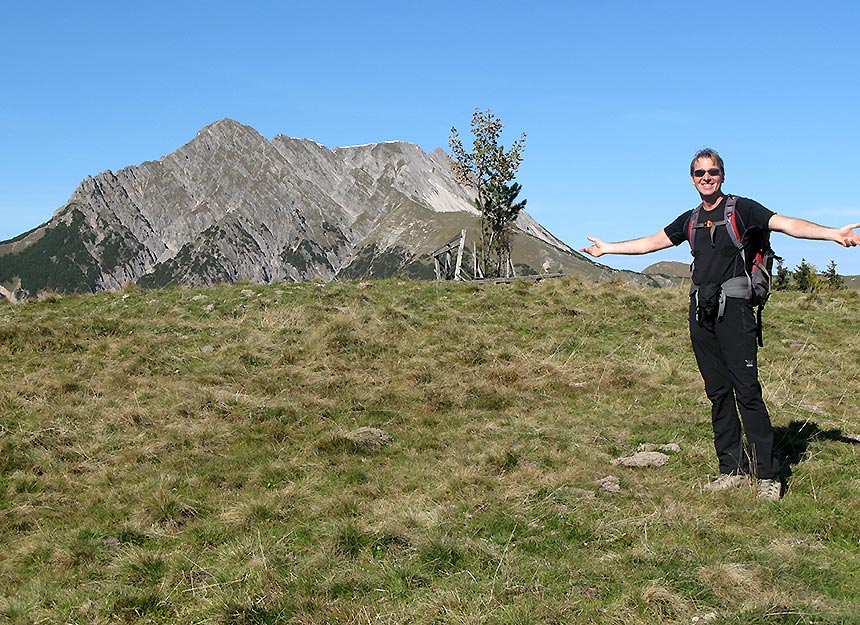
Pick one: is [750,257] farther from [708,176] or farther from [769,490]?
[769,490]

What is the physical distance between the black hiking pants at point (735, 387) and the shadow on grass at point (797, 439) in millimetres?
729

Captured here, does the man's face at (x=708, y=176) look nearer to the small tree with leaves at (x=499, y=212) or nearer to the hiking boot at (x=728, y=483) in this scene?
the hiking boot at (x=728, y=483)

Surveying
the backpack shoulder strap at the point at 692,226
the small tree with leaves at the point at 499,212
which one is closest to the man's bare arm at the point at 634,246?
the backpack shoulder strap at the point at 692,226

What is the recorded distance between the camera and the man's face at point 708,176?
6.32m

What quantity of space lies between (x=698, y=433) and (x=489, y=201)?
132 feet

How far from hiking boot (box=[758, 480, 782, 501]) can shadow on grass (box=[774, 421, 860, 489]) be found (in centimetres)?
78

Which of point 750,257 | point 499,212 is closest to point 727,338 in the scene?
point 750,257

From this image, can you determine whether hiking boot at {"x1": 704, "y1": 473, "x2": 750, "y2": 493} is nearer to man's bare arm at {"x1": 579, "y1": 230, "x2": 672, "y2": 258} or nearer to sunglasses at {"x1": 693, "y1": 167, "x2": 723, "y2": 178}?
man's bare arm at {"x1": 579, "y1": 230, "x2": 672, "y2": 258}

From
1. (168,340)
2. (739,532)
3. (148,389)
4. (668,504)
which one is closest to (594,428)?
(668,504)

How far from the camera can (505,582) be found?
4.47 meters

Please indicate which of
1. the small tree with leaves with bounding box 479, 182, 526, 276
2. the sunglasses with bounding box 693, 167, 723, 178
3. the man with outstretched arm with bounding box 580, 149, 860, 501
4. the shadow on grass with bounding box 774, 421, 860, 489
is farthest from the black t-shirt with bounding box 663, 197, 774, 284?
the small tree with leaves with bounding box 479, 182, 526, 276

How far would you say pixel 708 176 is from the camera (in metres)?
6.33

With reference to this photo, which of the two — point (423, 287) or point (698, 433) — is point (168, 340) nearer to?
point (423, 287)

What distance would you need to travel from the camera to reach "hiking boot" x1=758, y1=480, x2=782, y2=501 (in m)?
6.04
